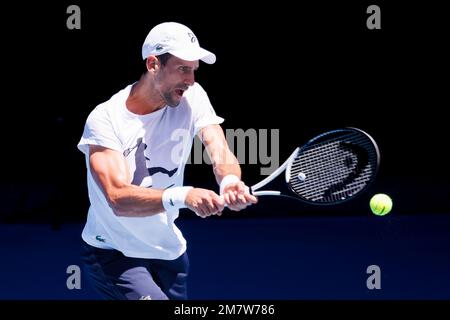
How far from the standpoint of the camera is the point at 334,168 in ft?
10.5

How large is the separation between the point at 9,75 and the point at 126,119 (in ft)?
15.1

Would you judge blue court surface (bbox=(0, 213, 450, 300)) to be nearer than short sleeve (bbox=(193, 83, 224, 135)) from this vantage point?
No

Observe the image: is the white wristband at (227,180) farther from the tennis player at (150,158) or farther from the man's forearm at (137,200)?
the man's forearm at (137,200)

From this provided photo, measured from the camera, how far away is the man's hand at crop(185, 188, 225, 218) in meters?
2.68

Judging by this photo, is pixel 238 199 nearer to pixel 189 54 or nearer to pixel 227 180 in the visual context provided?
pixel 227 180

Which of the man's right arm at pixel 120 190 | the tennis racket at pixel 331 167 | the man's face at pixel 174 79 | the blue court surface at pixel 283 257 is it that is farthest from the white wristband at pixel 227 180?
the blue court surface at pixel 283 257

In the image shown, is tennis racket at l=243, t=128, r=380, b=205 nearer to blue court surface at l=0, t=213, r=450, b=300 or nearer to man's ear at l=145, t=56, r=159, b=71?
man's ear at l=145, t=56, r=159, b=71

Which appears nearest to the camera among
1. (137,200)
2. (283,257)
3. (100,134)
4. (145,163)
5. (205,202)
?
(205,202)

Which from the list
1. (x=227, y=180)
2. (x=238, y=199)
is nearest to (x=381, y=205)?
(x=227, y=180)

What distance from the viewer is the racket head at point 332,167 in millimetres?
3156

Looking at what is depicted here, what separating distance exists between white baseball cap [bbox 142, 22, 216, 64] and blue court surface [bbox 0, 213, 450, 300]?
2094mm

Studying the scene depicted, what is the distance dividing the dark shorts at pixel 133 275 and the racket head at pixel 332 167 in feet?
1.83

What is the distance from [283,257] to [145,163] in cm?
281

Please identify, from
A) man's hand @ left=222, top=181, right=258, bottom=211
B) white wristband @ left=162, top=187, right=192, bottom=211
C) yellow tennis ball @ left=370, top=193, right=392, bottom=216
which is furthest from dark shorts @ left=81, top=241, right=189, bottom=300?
yellow tennis ball @ left=370, top=193, right=392, bottom=216
